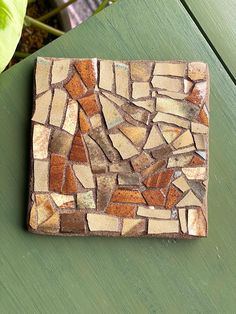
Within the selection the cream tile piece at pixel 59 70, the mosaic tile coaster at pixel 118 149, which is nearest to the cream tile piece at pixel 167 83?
the mosaic tile coaster at pixel 118 149

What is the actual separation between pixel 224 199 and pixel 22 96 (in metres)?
0.26

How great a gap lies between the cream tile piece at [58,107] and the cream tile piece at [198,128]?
0.50ft

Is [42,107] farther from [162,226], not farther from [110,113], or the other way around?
[162,226]

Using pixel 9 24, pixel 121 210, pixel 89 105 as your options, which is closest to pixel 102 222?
pixel 121 210

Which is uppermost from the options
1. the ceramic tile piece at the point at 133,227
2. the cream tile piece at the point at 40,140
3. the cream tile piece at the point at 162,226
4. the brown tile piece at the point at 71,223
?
the cream tile piece at the point at 40,140

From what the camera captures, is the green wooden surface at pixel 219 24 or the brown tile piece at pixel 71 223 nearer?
the brown tile piece at pixel 71 223

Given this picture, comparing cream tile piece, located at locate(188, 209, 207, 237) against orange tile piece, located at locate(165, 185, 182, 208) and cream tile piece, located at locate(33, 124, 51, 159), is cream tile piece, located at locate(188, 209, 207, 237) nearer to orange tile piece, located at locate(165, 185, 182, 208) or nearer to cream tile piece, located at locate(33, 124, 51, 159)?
orange tile piece, located at locate(165, 185, 182, 208)

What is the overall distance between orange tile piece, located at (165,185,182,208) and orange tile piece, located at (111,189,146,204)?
0.09 feet

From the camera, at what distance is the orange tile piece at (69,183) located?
0.75 m

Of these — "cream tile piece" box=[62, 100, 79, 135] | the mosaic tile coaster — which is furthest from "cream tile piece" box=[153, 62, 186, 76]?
"cream tile piece" box=[62, 100, 79, 135]

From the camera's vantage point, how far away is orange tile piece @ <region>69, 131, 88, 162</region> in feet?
2.50

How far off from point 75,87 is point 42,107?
5 centimetres

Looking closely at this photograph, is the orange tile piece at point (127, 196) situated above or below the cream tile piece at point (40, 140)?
below

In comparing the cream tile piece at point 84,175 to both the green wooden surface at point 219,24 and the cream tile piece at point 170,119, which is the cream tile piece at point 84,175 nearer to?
the cream tile piece at point 170,119
